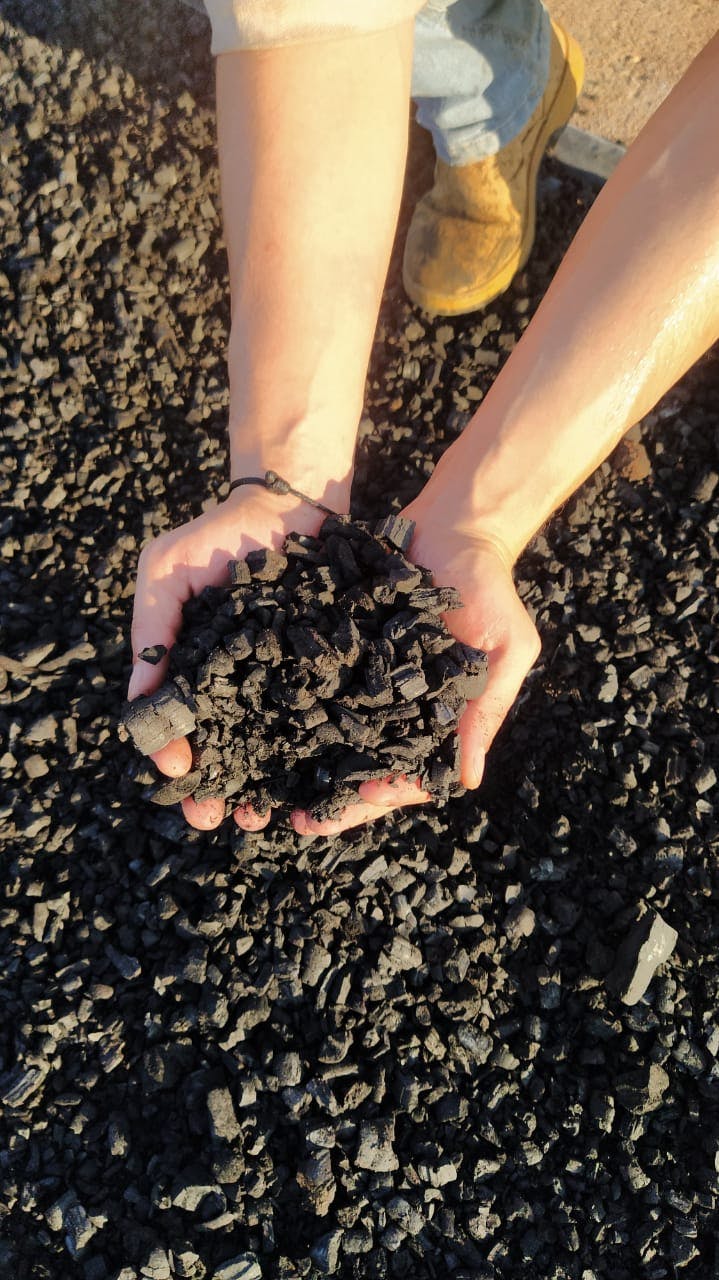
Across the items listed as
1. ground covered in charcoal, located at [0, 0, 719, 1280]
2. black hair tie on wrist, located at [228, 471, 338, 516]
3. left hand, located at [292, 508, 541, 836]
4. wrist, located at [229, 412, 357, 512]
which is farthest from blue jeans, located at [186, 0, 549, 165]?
left hand, located at [292, 508, 541, 836]

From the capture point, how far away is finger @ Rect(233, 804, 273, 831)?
9.26 feet

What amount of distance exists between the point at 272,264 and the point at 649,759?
219 cm

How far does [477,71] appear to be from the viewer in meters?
3.71

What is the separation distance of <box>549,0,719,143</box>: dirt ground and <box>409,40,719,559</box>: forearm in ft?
6.43

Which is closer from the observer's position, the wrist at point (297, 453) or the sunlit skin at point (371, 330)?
the sunlit skin at point (371, 330)

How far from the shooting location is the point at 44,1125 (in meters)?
2.80

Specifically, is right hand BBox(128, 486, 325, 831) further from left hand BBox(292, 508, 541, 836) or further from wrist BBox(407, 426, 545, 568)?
wrist BBox(407, 426, 545, 568)

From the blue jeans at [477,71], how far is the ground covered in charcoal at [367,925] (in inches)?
29.9

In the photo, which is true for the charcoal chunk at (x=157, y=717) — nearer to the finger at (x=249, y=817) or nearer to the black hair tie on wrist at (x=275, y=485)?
the finger at (x=249, y=817)

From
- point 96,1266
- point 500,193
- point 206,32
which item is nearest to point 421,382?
point 500,193

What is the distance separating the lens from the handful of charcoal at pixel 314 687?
256 cm

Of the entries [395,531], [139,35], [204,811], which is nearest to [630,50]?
[139,35]

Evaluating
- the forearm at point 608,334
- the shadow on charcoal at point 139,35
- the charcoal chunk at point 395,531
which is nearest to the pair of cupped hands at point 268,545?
the charcoal chunk at point 395,531

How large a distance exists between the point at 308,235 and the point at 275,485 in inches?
33.7
